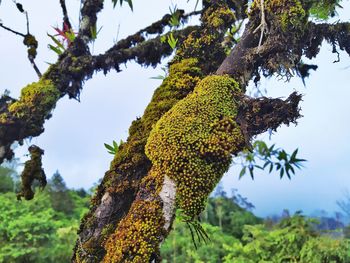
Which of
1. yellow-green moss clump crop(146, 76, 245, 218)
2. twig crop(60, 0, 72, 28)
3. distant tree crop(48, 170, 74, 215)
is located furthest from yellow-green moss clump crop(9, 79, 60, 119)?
distant tree crop(48, 170, 74, 215)

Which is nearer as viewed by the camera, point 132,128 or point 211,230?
point 132,128

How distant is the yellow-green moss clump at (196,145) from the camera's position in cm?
209

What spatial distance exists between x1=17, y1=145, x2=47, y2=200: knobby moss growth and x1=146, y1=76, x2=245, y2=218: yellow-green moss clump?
1568 mm

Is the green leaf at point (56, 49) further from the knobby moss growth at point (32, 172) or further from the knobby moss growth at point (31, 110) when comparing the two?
the knobby moss growth at point (32, 172)

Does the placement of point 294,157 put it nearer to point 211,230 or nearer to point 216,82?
point 216,82

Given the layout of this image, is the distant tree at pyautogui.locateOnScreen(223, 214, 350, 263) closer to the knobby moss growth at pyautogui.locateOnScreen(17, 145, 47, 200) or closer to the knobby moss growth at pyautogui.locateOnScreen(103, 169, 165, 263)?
the knobby moss growth at pyautogui.locateOnScreen(17, 145, 47, 200)

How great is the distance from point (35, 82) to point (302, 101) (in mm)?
3010

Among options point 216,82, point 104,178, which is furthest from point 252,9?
point 104,178

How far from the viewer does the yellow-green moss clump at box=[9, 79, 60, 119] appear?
13.7 feet

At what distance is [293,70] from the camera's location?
262 centimetres

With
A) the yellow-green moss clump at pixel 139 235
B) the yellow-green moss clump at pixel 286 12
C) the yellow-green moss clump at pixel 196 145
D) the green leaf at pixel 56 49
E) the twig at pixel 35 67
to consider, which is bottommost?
the yellow-green moss clump at pixel 139 235

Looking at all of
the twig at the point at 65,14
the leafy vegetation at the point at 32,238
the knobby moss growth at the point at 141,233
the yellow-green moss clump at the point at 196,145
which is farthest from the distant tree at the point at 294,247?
the knobby moss growth at the point at 141,233

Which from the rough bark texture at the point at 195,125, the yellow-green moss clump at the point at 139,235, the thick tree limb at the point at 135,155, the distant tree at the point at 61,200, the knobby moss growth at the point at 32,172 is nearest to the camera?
the yellow-green moss clump at the point at 139,235

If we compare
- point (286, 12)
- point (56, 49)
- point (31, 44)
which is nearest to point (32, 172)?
point (31, 44)
